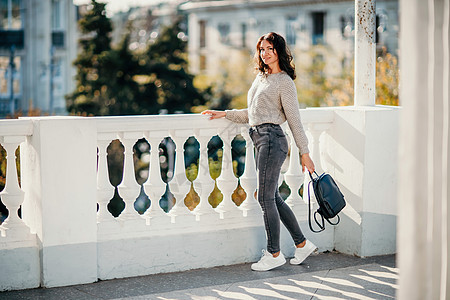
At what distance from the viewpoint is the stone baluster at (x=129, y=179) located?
5.79 m

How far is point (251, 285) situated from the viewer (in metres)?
5.63

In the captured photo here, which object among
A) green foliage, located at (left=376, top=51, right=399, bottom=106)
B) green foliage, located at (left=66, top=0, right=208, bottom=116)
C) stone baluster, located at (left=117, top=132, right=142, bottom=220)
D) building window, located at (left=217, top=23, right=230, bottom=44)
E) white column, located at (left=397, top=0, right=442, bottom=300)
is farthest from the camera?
building window, located at (left=217, top=23, right=230, bottom=44)

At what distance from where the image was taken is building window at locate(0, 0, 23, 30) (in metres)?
40.7

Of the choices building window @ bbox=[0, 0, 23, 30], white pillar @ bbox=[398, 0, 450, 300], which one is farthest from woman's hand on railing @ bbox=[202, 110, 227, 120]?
building window @ bbox=[0, 0, 23, 30]

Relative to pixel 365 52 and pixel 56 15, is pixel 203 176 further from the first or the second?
pixel 56 15

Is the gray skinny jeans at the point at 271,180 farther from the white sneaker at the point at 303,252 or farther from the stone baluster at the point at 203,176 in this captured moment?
the stone baluster at the point at 203,176

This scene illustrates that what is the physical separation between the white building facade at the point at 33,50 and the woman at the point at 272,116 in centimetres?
3531

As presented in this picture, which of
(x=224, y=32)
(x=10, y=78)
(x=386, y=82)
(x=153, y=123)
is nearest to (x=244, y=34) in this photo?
(x=224, y=32)

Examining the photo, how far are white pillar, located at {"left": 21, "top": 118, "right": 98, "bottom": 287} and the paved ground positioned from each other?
0.17 metres

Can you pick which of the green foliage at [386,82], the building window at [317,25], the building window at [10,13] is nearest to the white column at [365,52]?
the green foliage at [386,82]

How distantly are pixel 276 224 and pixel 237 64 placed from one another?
48.2 m

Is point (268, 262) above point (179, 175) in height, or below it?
below

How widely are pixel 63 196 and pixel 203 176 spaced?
3.88 ft

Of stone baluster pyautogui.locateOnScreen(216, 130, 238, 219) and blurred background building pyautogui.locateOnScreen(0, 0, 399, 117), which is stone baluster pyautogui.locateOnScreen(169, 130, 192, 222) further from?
blurred background building pyautogui.locateOnScreen(0, 0, 399, 117)
